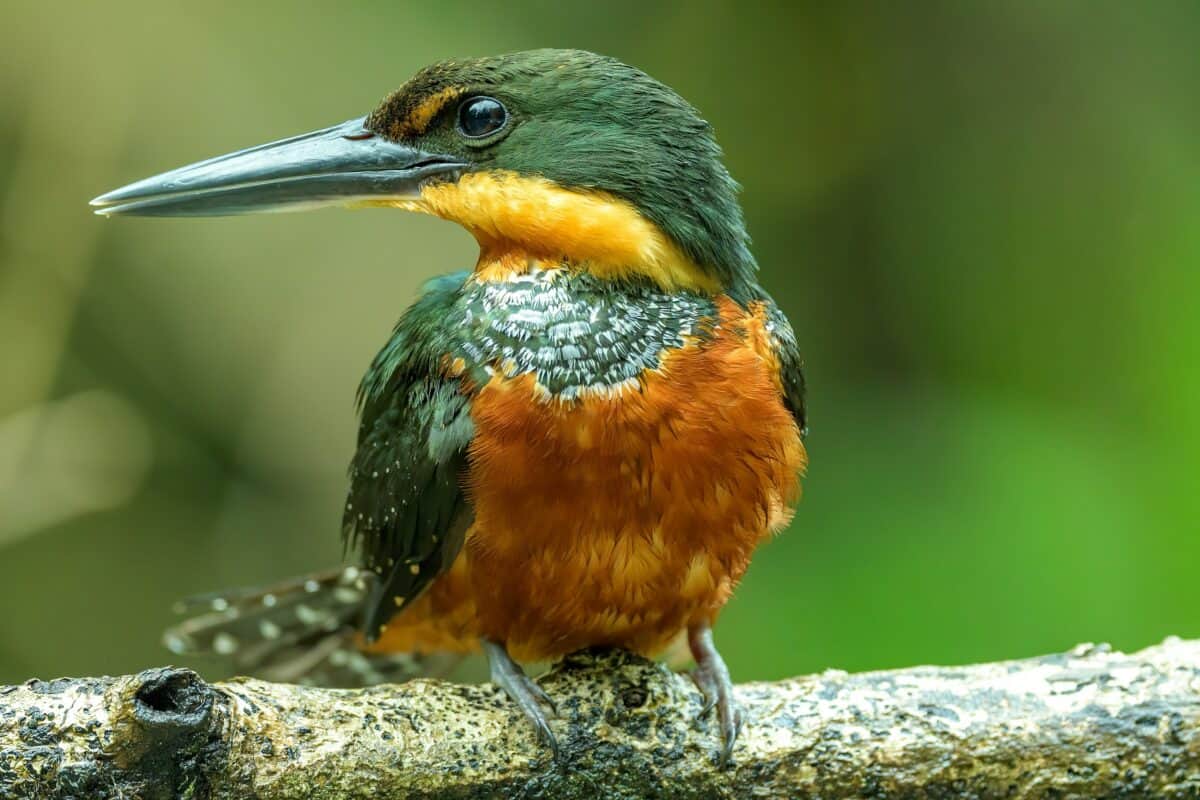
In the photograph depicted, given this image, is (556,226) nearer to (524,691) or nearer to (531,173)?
(531,173)

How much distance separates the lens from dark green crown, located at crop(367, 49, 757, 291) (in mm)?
2832

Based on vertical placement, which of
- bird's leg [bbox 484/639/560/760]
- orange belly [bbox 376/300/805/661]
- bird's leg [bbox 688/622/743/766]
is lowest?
bird's leg [bbox 484/639/560/760]

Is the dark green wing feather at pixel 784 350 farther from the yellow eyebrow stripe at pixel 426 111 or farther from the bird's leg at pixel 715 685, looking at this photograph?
Result: the yellow eyebrow stripe at pixel 426 111

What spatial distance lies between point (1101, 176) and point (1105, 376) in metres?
→ 0.81

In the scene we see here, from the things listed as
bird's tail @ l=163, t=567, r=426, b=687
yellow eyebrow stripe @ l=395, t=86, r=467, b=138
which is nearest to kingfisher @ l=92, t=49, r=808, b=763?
yellow eyebrow stripe @ l=395, t=86, r=467, b=138

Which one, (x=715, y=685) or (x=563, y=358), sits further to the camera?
(x=715, y=685)

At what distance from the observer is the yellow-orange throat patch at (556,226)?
280 cm

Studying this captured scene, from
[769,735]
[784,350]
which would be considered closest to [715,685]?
[769,735]

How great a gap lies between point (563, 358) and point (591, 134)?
1.56ft

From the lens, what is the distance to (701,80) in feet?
16.4

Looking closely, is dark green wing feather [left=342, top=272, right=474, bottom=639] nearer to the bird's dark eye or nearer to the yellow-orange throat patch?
the yellow-orange throat patch

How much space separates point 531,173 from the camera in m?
2.82

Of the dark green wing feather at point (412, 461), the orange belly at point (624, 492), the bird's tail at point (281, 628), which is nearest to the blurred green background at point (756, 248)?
the bird's tail at point (281, 628)

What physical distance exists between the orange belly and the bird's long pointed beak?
52cm
